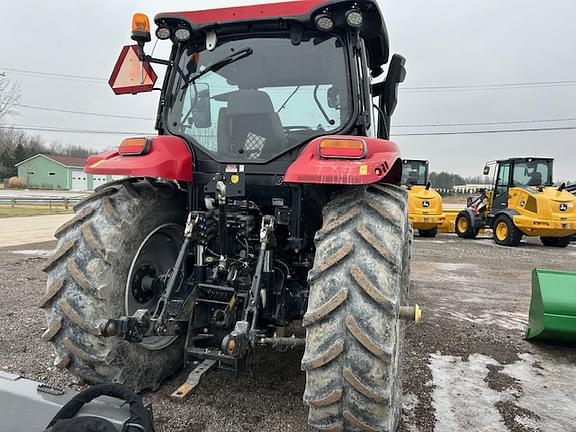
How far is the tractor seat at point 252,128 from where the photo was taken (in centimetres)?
296

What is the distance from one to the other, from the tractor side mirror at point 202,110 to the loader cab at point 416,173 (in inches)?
516

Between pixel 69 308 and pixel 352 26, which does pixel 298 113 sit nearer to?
pixel 352 26


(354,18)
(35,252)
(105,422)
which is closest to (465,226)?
(35,252)

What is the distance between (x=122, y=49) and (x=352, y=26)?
1.52 meters

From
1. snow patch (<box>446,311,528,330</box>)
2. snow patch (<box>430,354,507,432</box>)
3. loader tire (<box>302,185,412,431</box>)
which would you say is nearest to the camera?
loader tire (<box>302,185,412,431</box>)

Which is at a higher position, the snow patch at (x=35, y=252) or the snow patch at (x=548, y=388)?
the snow patch at (x=548, y=388)

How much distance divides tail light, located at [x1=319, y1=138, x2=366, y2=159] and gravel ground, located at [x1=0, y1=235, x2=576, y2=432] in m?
1.53

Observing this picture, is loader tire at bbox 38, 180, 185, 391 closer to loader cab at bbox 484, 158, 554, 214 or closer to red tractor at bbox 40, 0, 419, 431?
red tractor at bbox 40, 0, 419, 431

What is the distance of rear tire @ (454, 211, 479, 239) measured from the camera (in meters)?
15.1

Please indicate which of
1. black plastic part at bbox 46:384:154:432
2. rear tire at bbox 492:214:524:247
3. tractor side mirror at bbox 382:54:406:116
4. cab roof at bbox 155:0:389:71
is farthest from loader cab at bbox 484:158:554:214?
black plastic part at bbox 46:384:154:432

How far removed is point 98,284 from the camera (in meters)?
2.48

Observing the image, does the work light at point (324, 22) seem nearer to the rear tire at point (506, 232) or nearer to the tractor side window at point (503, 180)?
the rear tire at point (506, 232)

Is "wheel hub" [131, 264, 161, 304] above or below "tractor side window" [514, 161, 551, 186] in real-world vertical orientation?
below

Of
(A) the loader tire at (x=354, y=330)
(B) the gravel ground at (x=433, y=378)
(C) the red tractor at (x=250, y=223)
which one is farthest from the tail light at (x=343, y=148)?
(B) the gravel ground at (x=433, y=378)
